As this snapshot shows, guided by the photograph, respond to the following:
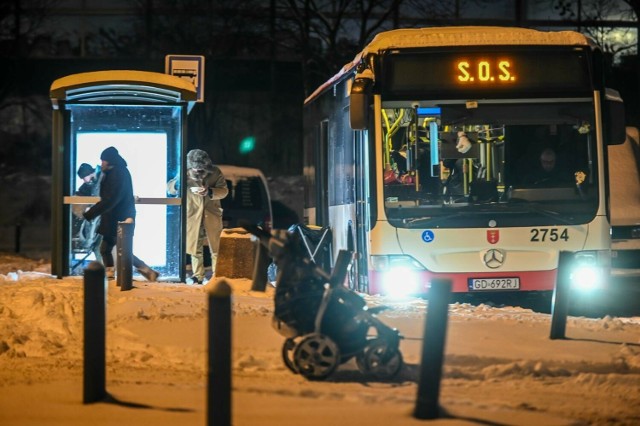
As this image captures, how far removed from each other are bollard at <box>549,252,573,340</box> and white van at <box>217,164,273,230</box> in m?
11.7

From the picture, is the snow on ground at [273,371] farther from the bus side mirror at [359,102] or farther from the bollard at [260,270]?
the bus side mirror at [359,102]

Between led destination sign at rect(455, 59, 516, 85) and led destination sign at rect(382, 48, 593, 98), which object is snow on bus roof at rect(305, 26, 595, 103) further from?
led destination sign at rect(455, 59, 516, 85)

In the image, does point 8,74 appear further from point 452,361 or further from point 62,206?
point 452,361

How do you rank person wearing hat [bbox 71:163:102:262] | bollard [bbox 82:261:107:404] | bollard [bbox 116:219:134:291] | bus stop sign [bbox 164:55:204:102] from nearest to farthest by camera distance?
bollard [bbox 82:261:107:404] → bollard [bbox 116:219:134:291] → person wearing hat [bbox 71:163:102:262] → bus stop sign [bbox 164:55:204:102]

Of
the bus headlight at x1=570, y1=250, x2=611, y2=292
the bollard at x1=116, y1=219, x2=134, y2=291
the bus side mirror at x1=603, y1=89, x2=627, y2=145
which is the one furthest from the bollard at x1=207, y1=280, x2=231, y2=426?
the bus side mirror at x1=603, y1=89, x2=627, y2=145

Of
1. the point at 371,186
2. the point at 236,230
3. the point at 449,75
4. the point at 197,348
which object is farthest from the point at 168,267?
the point at 197,348

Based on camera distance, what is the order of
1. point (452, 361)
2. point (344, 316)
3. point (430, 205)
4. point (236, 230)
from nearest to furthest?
point (344, 316) → point (452, 361) → point (430, 205) → point (236, 230)

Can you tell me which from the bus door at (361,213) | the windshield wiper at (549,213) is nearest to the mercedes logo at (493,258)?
the windshield wiper at (549,213)

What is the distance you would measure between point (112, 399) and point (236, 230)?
26.6ft

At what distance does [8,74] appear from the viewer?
38.1 m

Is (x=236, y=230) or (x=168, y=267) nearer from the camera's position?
(x=236, y=230)

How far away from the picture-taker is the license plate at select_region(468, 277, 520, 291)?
551 inches

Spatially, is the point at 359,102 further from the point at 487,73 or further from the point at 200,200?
the point at 200,200

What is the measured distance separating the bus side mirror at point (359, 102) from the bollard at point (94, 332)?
6.24 metres
